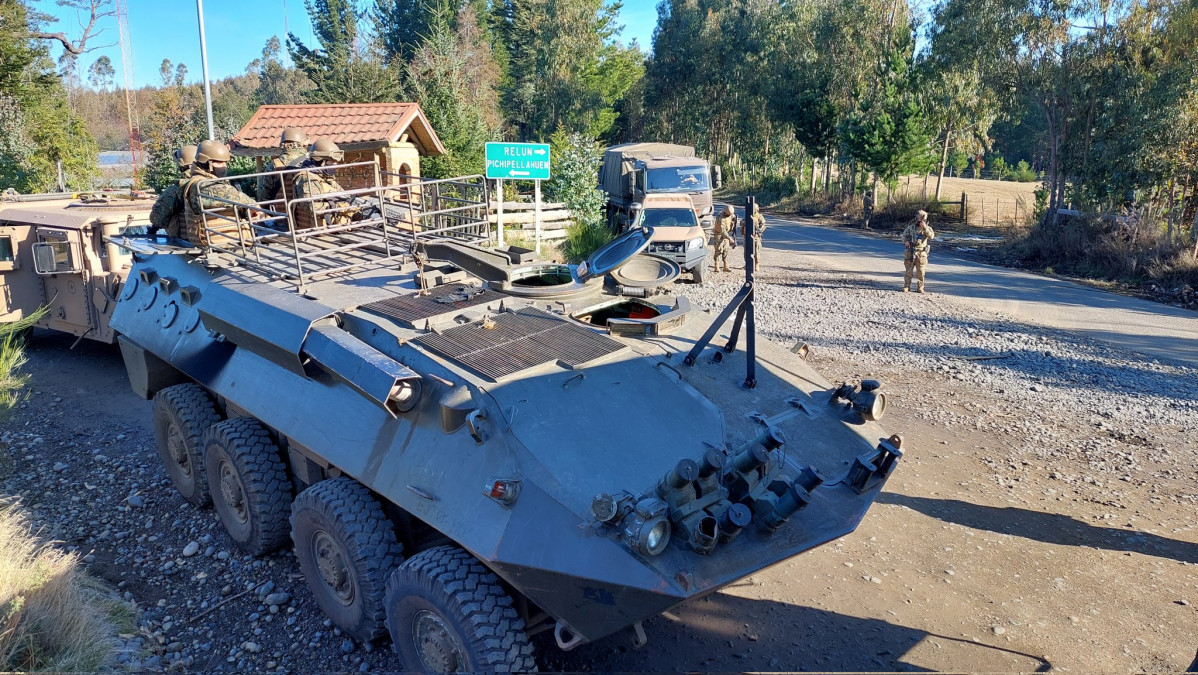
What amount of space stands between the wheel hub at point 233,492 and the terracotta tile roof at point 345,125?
11.3 meters

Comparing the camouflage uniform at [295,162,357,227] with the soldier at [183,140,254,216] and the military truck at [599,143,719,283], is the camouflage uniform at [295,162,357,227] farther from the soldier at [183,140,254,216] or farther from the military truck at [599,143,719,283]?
the military truck at [599,143,719,283]

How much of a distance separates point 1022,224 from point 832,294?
10860 mm

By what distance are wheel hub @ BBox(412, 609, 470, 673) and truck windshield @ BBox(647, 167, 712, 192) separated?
1430 cm

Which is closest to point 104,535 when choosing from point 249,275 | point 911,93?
point 249,275

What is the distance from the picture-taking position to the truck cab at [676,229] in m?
14.4

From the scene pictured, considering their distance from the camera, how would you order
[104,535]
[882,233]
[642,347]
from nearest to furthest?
[642,347]
[104,535]
[882,233]

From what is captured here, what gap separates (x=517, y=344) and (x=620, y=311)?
3.93 ft

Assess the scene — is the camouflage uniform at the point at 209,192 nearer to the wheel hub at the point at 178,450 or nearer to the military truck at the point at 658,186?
the wheel hub at the point at 178,450

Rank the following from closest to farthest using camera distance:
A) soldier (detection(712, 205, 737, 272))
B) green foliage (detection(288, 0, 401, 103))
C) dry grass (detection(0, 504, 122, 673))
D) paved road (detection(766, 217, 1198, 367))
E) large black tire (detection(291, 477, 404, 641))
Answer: dry grass (detection(0, 504, 122, 673)), large black tire (detection(291, 477, 404, 641)), paved road (detection(766, 217, 1198, 367)), soldier (detection(712, 205, 737, 272)), green foliage (detection(288, 0, 401, 103))

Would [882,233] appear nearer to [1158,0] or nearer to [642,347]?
[1158,0]

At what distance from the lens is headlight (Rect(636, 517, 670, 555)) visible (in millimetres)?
3451

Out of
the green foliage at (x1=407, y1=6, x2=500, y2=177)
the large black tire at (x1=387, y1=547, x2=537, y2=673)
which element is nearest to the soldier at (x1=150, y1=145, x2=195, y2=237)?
the large black tire at (x1=387, y1=547, x2=537, y2=673)

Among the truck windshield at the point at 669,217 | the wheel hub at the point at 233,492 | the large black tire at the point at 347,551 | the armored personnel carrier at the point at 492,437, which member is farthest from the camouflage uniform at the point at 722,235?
the large black tire at the point at 347,551

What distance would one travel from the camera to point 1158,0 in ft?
53.7
